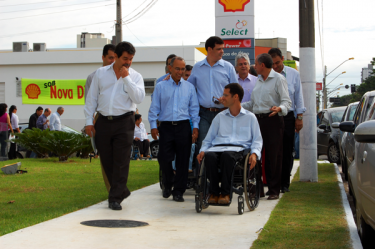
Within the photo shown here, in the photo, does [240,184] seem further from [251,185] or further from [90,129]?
[90,129]

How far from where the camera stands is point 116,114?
20.3 feet

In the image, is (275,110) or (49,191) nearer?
(275,110)

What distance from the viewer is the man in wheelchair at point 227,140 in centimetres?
578

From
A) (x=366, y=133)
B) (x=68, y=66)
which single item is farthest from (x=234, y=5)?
(x=68, y=66)

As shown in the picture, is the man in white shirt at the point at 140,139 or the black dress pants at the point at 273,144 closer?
the black dress pants at the point at 273,144

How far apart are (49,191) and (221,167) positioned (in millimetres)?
3650

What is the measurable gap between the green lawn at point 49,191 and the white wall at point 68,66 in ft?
54.6

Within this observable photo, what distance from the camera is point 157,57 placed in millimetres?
28906

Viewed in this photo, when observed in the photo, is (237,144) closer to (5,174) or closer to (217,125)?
(217,125)

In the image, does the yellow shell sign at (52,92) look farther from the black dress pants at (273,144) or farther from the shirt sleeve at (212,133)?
the shirt sleeve at (212,133)

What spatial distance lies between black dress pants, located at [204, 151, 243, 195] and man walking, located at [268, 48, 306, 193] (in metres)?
2.16

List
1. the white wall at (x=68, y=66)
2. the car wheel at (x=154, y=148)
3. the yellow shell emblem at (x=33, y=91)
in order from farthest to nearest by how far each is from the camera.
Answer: the yellow shell emblem at (x=33, y=91), the white wall at (x=68, y=66), the car wheel at (x=154, y=148)

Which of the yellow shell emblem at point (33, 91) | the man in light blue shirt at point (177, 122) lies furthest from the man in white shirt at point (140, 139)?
the yellow shell emblem at point (33, 91)

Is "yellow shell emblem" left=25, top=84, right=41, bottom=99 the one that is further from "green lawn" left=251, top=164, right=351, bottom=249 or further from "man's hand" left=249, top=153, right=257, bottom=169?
"man's hand" left=249, top=153, right=257, bottom=169
